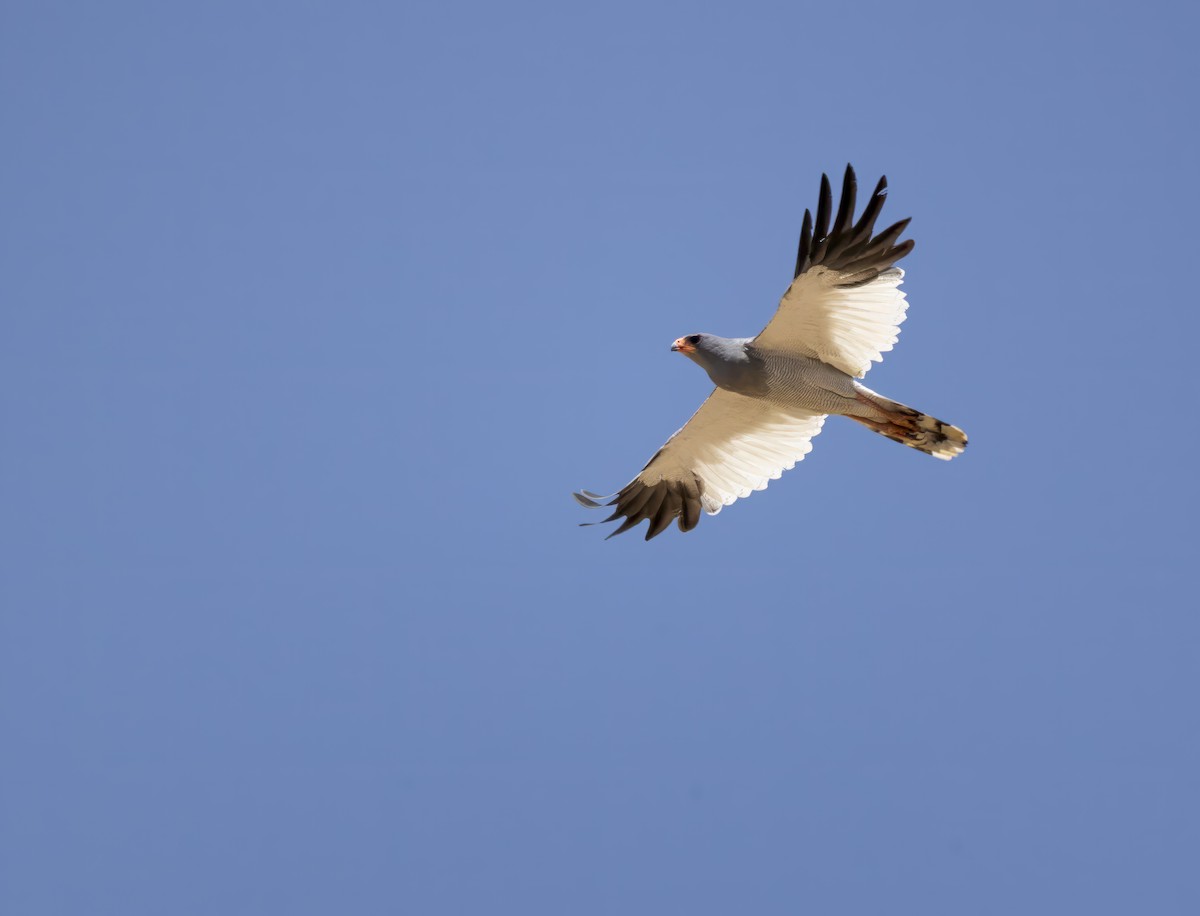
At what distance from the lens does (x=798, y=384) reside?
14352 mm

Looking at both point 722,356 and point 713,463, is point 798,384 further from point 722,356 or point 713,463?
point 713,463

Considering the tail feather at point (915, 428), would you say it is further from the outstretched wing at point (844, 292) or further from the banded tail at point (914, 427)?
the outstretched wing at point (844, 292)

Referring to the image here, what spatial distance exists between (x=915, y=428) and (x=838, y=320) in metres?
1.52

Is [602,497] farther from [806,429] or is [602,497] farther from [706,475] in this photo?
[806,429]

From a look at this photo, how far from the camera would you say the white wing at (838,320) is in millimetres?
13481

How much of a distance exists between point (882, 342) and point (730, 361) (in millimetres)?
1638

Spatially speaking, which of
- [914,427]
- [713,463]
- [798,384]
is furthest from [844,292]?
[713,463]

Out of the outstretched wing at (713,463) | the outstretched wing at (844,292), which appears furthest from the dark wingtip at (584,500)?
the outstretched wing at (844,292)

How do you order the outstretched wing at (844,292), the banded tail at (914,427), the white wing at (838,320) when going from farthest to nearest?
the banded tail at (914,427)
the white wing at (838,320)
the outstretched wing at (844,292)

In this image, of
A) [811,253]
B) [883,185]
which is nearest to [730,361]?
[811,253]

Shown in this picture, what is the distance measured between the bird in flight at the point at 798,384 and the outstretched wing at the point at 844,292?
11 mm

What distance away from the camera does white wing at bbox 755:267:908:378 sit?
44.2 feet

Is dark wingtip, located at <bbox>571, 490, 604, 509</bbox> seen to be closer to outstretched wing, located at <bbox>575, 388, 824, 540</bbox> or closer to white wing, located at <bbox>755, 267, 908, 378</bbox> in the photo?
outstretched wing, located at <bbox>575, 388, 824, 540</bbox>

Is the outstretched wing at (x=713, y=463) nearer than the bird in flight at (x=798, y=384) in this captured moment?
No
